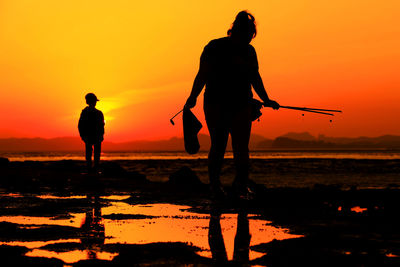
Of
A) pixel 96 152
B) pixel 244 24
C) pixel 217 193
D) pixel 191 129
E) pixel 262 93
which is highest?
pixel 244 24

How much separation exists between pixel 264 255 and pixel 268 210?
3022 mm

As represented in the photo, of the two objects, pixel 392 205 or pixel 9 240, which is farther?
pixel 392 205

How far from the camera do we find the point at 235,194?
769 cm

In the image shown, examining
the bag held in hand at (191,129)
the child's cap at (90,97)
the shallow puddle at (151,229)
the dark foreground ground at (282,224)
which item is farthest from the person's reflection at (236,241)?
the child's cap at (90,97)

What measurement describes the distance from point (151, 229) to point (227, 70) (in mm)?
2739

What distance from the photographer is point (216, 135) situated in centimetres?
737

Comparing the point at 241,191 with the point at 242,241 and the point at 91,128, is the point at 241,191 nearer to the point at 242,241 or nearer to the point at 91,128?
the point at 242,241

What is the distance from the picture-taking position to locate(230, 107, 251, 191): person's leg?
289 inches

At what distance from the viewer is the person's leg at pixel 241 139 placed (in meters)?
7.34

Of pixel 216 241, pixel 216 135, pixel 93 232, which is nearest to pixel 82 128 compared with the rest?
pixel 216 135

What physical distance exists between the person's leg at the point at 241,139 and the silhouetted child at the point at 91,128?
6147 millimetres

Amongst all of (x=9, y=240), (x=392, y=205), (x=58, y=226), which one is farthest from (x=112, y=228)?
(x=392, y=205)

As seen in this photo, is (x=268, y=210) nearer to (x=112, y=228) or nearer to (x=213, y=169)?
(x=213, y=169)

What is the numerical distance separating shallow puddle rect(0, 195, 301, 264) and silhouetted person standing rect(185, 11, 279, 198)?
1048 mm
